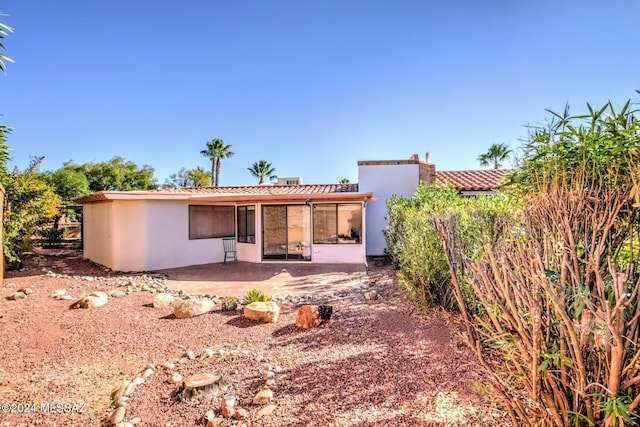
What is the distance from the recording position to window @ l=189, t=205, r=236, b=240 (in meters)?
13.8

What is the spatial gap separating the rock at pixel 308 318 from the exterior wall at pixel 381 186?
10.4 meters

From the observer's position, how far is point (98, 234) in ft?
46.1

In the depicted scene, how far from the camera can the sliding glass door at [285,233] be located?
45.6ft

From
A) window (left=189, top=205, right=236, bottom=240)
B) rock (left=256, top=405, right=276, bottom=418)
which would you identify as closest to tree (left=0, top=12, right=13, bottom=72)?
rock (left=256, top=405, right=276, bottom=418)

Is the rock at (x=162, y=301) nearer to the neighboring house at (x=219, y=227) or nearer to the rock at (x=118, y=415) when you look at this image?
the rock at (x=118, y=415)

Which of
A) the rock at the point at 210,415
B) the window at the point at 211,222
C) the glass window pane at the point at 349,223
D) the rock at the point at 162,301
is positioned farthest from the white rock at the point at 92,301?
the glass window pane at the point at 349,223

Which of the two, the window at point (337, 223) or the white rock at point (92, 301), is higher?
the window at point (337, 223)

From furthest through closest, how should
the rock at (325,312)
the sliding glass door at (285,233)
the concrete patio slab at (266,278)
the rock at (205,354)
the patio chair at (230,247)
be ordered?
the patio chair at (230,247) → the sliding glass door at (285,233) → the concrete patio slab at (266,278) → the rock at (325,312) → the rock at (205,354)

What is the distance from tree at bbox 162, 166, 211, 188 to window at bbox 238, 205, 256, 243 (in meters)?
28.6

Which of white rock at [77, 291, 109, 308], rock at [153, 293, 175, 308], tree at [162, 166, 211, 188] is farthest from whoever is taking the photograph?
tree at [162, 166, 211, 188]

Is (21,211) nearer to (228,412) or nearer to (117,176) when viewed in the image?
(228,412)

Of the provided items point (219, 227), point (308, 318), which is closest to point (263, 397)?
point (308, 318)

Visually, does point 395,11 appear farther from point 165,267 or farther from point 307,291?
point 165,267

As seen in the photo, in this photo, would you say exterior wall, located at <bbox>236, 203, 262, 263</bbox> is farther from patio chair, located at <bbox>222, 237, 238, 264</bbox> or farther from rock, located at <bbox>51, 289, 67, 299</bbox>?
rock, located at <bbox>51, 289, 67, 299</bbox>
